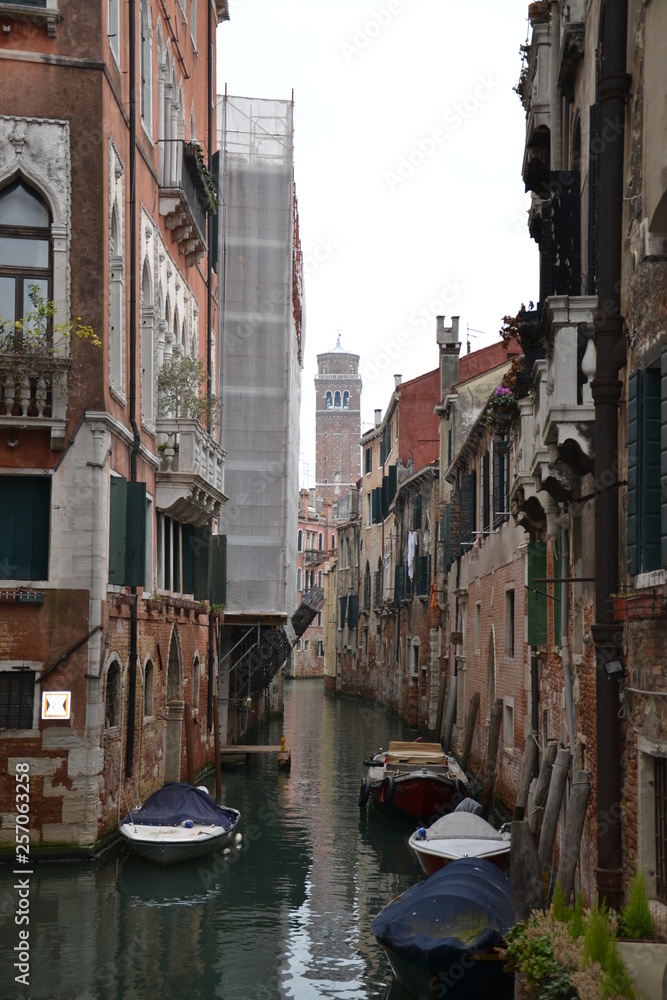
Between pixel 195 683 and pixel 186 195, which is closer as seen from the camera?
pixel 186 195

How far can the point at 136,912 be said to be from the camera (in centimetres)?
1301

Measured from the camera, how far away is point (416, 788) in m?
19.0

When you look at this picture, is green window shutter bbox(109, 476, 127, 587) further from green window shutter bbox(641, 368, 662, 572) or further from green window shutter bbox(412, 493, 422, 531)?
green window shutter bbox(412, 493, 422, 531)

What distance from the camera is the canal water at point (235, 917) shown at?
10711mm

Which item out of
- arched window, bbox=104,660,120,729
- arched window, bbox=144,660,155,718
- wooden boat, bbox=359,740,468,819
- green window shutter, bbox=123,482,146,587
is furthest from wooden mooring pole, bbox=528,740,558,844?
arched window, bbox=144,660,155,718

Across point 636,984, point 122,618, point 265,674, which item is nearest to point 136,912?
point 122,618

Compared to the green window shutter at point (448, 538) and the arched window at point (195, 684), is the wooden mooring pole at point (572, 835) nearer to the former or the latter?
the arched window at point (195, 684)

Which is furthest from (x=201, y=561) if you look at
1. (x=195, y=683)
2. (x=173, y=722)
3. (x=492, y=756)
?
(x=492, y=756)

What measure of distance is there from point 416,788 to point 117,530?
6496 mm

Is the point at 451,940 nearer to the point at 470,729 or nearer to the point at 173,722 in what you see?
the point at 173,722

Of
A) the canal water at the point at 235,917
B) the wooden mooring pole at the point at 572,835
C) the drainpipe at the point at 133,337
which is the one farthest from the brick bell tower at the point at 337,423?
the wooden mooring pole at the point at 572,835

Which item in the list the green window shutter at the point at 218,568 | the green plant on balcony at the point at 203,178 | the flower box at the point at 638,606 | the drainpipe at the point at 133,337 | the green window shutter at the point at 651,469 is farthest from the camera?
the green window shutter at the point at 218,568

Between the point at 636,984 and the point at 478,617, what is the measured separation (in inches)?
658

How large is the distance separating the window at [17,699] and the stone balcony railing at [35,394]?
2.56m
